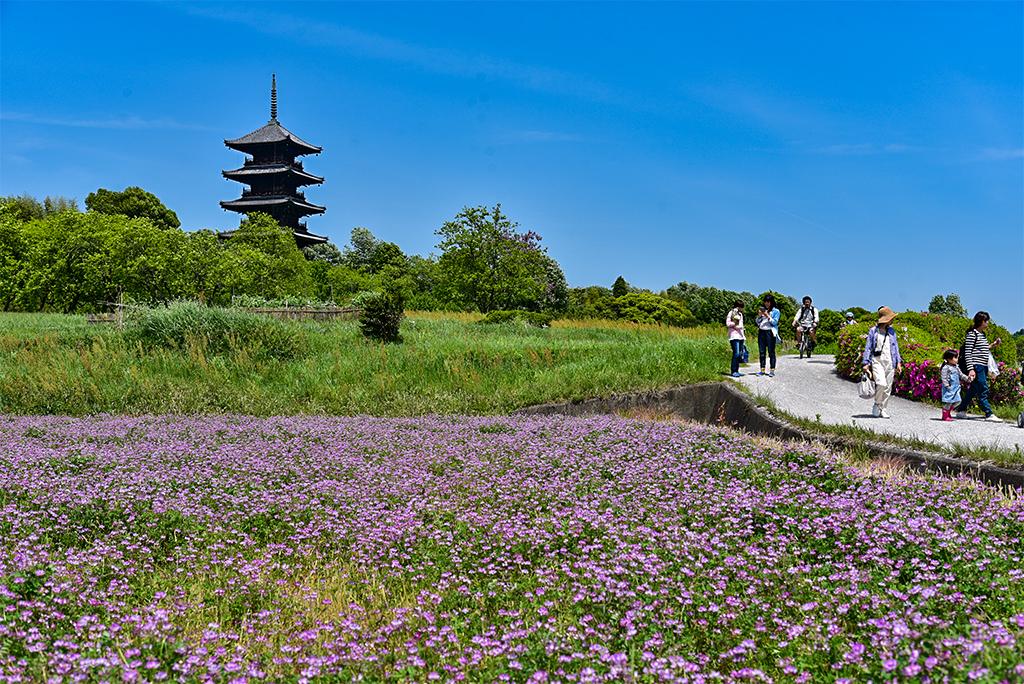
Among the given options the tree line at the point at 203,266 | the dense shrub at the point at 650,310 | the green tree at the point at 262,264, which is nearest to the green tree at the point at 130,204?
the tree line at the point at 203,266

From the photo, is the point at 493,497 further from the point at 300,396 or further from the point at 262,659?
the point at 300,396

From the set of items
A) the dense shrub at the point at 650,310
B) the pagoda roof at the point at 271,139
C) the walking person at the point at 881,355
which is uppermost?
the pagoda roof at the point at 271,139

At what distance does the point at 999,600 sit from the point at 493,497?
3489 mm

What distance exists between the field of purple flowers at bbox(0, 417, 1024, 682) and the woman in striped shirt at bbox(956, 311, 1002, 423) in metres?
6.87

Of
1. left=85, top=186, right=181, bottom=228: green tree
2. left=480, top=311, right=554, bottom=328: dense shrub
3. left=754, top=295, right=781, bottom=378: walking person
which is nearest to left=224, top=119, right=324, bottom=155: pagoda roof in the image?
left=85, top=186, right=181, bottom=228: green tree

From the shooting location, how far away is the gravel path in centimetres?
995

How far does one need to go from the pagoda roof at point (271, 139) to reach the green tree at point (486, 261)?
3316 cm

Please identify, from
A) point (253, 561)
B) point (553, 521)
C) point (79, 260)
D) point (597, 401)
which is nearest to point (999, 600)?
point (553, 521)

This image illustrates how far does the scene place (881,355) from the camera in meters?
11.8

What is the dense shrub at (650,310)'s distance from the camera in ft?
129

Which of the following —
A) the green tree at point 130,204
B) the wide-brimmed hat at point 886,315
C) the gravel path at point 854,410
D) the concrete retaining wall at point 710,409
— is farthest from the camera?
the green tree at point 130,204

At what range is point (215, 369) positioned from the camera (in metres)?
13.5

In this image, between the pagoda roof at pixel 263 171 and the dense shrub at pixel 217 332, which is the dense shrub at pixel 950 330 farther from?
the pagoda roof at pixel 263 171

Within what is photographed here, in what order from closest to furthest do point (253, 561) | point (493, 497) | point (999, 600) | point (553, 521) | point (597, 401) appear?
point (999, 600)
point (253, 561)
point (553, 521)
point (493, 497)
point (597, 401)
